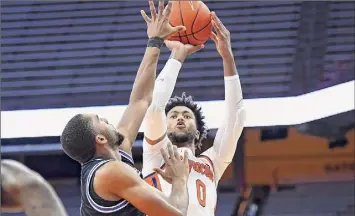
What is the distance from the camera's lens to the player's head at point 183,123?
3.97 meters

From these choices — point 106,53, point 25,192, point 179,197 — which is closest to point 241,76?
point 106,53

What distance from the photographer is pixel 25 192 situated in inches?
70.5

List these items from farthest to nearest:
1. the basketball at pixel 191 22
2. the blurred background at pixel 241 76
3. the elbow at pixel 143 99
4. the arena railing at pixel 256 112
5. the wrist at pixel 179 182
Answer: the blurred background at pixel 241 76, the arena railing at pixel 256 112, the basketball at pixel 191 22, the elbow at pixel 143 99, the wrist at pixel 179 182

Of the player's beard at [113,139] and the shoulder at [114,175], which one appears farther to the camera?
the player's beard at [113,139]

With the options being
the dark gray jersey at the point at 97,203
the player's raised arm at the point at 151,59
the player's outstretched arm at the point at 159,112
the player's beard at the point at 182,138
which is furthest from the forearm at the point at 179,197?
the player's beard at the point at 182,138

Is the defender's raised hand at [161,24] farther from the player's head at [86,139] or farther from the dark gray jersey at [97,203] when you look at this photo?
the dark gray jersey at [97,203]

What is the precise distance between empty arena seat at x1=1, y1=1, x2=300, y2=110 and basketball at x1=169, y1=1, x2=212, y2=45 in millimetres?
4978

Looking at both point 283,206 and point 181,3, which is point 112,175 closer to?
point 181,3

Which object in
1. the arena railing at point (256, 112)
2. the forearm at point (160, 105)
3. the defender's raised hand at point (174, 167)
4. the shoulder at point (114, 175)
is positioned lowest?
the arena railing at point (256, 112)

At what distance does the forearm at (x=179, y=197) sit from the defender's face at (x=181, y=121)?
1191mm

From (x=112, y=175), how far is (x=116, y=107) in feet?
20.1

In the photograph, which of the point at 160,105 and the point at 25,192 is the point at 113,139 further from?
the point at 25,192

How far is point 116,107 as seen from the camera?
28.8 feet

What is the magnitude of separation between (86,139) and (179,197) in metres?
0.42
